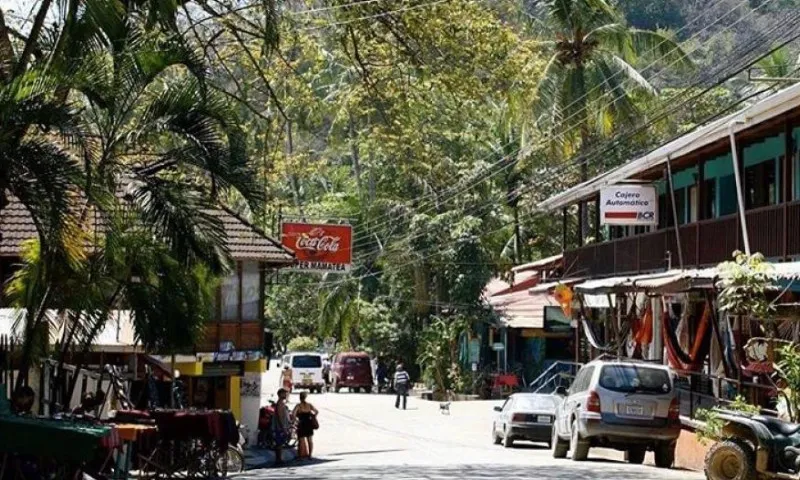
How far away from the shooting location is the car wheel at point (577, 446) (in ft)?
91.8

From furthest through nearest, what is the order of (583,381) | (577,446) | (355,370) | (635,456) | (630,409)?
(355,370) → (635,456) → (583,381) → (577,446) → (630,409)

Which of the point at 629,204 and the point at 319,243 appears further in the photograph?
the point at 319,243

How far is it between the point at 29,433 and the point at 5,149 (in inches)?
125

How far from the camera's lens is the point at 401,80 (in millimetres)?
27984

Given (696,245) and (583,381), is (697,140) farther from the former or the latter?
(583,381)

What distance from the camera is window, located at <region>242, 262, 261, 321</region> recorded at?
39125 millimetres

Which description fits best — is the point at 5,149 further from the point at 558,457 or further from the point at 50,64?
the point at 558,457

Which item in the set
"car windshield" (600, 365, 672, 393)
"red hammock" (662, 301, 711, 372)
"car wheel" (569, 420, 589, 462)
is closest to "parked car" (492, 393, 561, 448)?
"red hammock" (662, 301, 711, 372)

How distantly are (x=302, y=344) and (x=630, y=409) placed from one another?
5453cm

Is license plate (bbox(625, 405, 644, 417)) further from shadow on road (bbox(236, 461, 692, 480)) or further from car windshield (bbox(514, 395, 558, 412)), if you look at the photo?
car windshield (bbox(514, 395, 558, 412))

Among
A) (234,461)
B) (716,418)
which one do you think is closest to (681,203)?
(234,461)

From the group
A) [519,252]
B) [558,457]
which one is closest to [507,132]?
[519,252]

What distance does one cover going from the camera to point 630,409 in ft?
88.7

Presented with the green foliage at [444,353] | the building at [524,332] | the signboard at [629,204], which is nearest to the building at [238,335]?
the signboard at [629,204]
